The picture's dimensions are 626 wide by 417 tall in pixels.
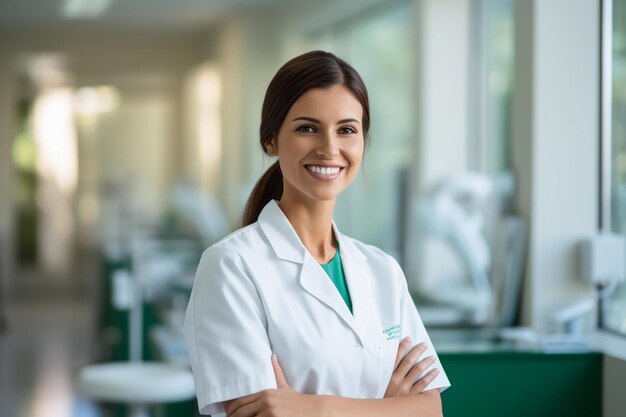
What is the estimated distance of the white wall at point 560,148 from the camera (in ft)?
11.2

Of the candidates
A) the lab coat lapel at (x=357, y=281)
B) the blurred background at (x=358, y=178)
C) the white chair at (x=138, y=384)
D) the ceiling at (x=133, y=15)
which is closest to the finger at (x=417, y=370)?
the lab coat lapel at (x=357, y=281)

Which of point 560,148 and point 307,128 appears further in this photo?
point 560,148

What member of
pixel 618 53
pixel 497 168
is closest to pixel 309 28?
pixel 497 168

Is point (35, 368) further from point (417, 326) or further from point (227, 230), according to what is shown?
point (417, 326)

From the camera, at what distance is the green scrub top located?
1753 mm

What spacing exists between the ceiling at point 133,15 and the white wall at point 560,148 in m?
5.85

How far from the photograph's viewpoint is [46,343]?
8195 millimetres

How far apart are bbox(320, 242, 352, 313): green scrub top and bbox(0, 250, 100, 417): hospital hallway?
4.09 meters

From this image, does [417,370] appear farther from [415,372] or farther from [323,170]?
[323,170]

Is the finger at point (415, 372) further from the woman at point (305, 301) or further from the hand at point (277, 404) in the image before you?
the hand at point (277, 404)

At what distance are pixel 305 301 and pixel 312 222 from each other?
168mm

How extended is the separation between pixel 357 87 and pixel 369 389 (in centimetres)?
53

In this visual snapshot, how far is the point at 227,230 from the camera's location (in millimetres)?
9625

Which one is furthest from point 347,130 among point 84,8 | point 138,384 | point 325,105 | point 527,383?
point 84,8
